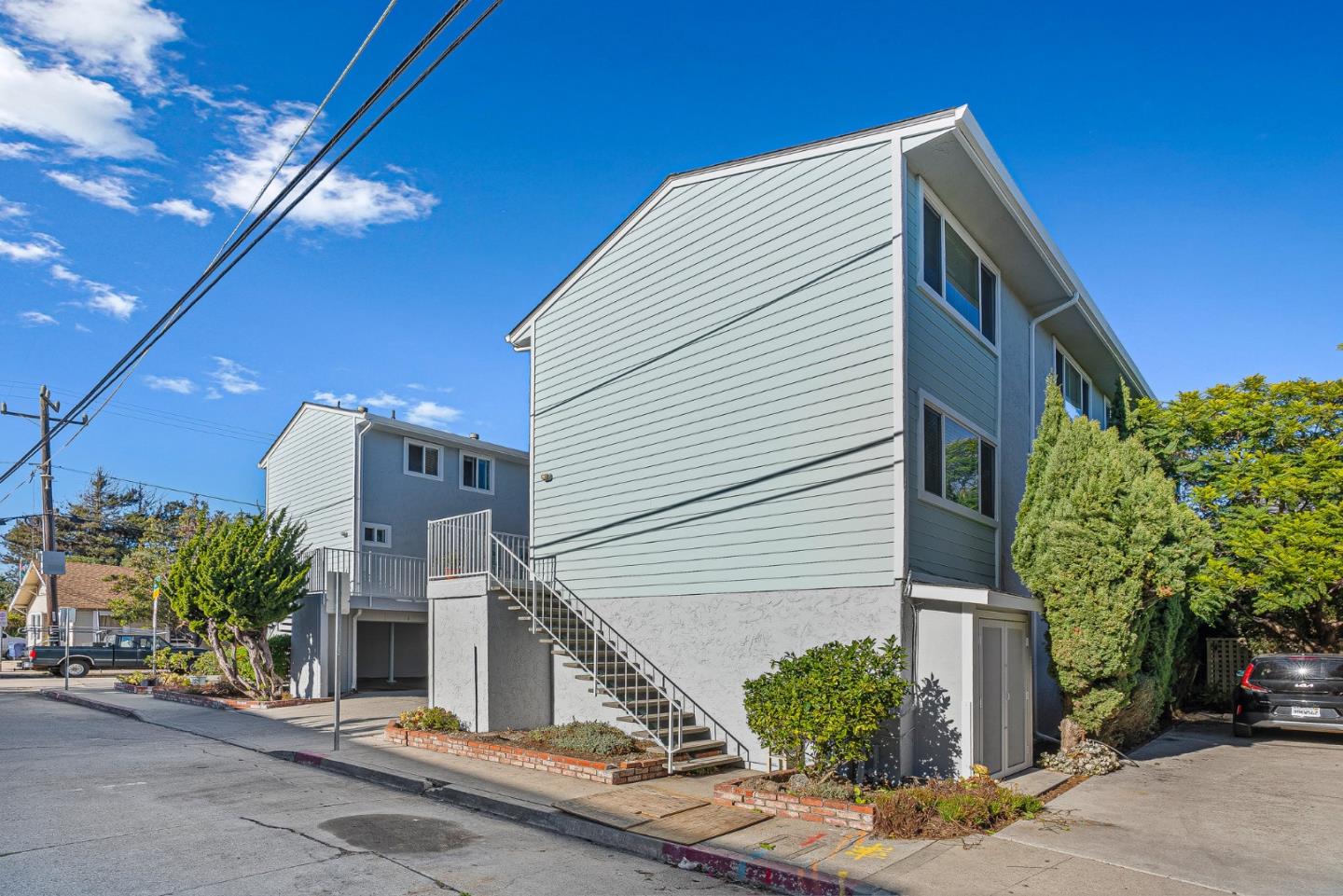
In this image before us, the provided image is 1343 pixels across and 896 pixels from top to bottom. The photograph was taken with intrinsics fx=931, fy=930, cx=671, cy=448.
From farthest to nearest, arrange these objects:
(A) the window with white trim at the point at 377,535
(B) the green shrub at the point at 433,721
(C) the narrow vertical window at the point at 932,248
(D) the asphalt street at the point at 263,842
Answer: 1. (A) the window with white trim at the point at 377,535
2. (B) the green shrub at the point at 433,721
3. (C) the narrow vertical window at the point at 932,248
4. (D) the asphalt street at the point at 263,842

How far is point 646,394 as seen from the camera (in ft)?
45.0

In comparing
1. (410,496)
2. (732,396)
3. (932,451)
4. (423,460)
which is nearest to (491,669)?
(732,396)

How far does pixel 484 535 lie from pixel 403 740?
315 centimetres

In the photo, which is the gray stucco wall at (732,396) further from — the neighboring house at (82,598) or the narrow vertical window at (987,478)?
the neighboring house at (82,598)

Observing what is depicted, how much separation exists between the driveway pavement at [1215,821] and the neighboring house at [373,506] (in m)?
16.3

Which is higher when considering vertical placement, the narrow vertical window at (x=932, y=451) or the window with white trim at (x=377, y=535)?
the narrow vertical window at (x=932, y=451)

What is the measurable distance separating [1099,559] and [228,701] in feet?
55.0

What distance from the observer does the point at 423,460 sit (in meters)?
25.3

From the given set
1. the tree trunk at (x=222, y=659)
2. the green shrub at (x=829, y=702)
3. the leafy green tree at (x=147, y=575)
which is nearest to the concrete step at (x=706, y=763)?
the green shrub at (x=829, y=702)

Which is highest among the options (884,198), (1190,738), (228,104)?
(228,104)

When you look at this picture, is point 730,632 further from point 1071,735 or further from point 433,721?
point 433,721

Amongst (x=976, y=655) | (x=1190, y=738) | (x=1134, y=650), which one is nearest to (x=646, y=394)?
(x=976, y=655)

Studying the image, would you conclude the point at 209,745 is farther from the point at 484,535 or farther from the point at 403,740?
the point at 484,535

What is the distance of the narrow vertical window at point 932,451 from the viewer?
448 inches
